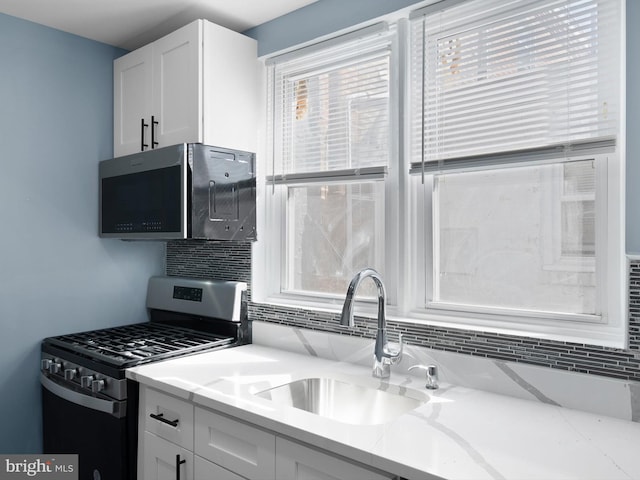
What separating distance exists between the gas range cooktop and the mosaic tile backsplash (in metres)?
0.30

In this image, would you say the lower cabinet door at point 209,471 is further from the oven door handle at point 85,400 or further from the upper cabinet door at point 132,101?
the upper cabinet door at point 132,101

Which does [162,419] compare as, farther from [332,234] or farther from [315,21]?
[315,21]

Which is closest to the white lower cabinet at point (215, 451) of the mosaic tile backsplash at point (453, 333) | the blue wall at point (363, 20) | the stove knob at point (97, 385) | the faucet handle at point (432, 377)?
the stove knob at point (97, 385)

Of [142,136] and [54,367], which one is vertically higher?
[142,136]

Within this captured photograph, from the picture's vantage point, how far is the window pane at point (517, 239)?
157cm

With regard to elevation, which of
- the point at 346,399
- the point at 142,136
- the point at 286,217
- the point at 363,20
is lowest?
the point at 346,399

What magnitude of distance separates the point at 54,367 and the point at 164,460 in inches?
30.5

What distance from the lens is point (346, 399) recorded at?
1756 mm

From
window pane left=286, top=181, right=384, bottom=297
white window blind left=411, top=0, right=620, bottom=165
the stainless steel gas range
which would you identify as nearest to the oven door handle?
the stainless steel gas range

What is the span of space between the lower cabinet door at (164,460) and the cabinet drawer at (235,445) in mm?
85

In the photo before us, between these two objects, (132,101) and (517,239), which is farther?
(132,101)

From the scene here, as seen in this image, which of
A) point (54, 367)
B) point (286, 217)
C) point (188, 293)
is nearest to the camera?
point (54, 367)

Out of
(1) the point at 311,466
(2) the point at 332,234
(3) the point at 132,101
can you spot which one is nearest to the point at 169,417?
(1) the point at 311,466

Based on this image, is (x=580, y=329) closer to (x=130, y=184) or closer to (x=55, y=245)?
(x=130, y=184)
